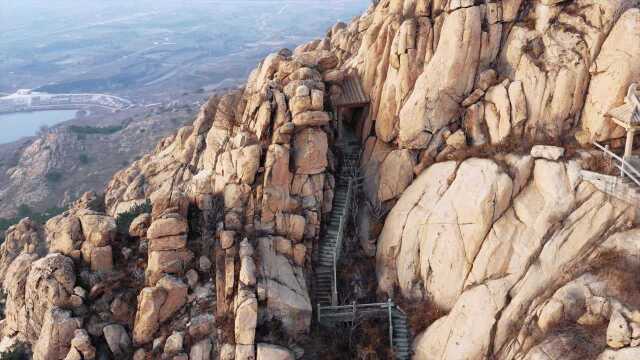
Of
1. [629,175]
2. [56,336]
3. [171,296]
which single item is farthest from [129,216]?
[629,175]

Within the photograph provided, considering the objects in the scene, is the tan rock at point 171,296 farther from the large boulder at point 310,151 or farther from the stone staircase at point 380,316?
the large boulder at point 310,151

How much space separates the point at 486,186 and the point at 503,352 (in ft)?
23.0

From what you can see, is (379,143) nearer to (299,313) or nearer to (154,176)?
(299,313)

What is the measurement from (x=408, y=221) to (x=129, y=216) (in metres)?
14.6

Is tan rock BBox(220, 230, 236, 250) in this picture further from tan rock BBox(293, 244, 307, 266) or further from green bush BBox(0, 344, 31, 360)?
green bush BBox(0, 344, 31, 360)

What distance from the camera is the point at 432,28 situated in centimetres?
2695

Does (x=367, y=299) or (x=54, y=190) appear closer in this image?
(x=367, y=299)

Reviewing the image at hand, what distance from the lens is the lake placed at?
151750 millimetres

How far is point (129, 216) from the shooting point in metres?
27.4

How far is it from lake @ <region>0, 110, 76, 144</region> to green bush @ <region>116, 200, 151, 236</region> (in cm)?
13967

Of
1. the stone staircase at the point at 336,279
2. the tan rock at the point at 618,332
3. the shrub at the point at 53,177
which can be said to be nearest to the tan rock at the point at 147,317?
the stone staircase at the point at 336,279

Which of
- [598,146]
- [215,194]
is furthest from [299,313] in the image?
[598,146]

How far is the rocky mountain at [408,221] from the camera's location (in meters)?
20.7

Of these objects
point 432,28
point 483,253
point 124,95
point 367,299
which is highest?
point 432,28
